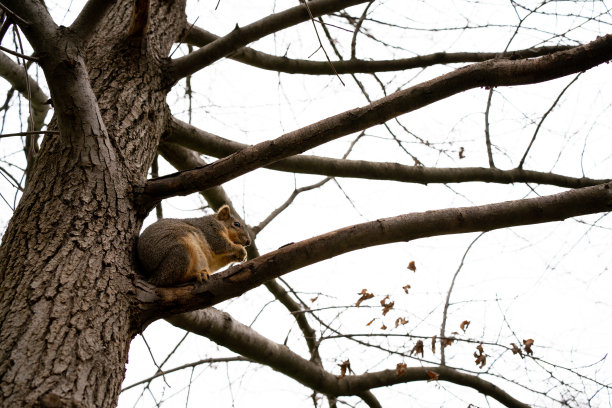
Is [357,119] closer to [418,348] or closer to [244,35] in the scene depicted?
[244,35]

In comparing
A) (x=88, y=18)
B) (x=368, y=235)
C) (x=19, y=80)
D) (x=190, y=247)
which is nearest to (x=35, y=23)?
(x=88, y=18)

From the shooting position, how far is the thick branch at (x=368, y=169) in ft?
10.5

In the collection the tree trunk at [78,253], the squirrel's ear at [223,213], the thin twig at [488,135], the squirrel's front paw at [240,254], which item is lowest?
the tree trunk at [78,253]

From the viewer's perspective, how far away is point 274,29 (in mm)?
3006

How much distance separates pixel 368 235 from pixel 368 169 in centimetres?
145

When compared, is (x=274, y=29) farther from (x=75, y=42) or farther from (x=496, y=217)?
(x=496, y=217)

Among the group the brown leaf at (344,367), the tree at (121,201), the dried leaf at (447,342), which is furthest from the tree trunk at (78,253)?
the dried leaf at (447,342)

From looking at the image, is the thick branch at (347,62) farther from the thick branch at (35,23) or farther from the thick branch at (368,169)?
the thick branch at (35,23)

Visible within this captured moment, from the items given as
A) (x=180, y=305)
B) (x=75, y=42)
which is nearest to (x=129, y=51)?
(x=75, y=42)

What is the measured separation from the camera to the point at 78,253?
1.98 m

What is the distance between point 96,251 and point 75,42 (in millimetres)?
815

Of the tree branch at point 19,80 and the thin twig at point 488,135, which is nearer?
the tree branch at point 19,80

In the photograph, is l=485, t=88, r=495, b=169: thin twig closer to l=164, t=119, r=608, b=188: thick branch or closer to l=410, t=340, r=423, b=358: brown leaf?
l=164, t=119, r=608, b=188: thick branch

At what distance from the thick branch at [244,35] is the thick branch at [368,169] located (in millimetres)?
313
